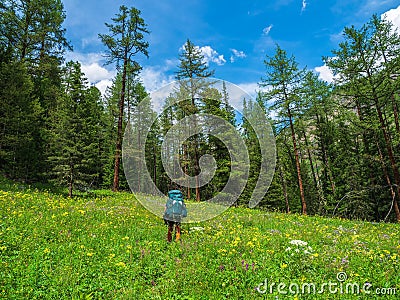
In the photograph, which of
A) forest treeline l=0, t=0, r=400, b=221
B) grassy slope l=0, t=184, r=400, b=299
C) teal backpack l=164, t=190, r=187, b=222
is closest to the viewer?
grassy slope l=0, t=184, r=400, b=299

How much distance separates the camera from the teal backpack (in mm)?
7895

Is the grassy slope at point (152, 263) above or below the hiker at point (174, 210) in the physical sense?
below

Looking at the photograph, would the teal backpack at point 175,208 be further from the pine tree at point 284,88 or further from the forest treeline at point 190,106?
the pine tree at point 284,88

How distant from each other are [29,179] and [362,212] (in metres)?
35.7

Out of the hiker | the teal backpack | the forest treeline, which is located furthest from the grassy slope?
the forest treeline

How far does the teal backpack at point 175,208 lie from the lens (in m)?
7.89

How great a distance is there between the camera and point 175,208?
7938mm

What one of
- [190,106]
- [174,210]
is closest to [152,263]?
[174,210]

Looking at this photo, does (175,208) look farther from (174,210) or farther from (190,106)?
(190,106)

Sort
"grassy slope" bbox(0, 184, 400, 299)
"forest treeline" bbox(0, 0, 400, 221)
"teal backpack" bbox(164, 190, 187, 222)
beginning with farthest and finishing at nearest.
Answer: "forest treeline" bbox(0, 0, 400, 221) < "teal backpack" bbox(164, 190, 187, 222) < "grassy slope" bbox(0, 184, 400, 299)

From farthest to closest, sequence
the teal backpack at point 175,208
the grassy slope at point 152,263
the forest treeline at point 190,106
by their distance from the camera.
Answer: the forest treeline at point 190,106
the teal backpack at point 175,208
the grassy slope at point 152,263

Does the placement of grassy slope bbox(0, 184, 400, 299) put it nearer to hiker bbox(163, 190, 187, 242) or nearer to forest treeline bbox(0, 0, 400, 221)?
hiker bbox(163, 190, 187, 242)

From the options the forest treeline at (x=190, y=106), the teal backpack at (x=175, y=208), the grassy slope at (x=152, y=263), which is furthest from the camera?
the forest treeline at (x=190, y=106)

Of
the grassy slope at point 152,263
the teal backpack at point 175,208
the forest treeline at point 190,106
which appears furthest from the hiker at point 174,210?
the forest treeline at point 190,106
